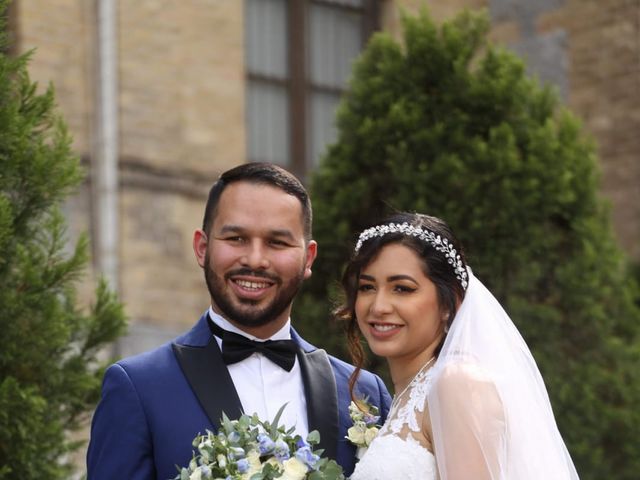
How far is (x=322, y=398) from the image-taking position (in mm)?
4070

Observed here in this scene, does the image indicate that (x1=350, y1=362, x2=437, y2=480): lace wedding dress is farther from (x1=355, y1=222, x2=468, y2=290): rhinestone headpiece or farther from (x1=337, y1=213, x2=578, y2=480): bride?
(x1=355, y1=222, x2=468, y2=290): rhinestone headpiece

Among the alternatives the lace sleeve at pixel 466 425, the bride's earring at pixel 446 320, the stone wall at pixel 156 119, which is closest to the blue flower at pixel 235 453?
the lace sleeve at pixel 466 425

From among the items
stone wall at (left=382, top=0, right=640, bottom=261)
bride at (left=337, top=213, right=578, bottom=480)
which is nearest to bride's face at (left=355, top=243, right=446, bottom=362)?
bride at (left=337, top=213, right=578, bottom=480)

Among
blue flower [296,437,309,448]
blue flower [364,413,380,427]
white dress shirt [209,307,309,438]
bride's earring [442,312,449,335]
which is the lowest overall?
blue flower [296,437,309,448]

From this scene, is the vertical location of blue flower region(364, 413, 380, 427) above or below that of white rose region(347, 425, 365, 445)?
above

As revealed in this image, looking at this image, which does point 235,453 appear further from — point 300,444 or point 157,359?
point 157,359

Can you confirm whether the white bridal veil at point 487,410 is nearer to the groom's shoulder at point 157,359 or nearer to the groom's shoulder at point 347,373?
the groom's shoulder at point 347,373

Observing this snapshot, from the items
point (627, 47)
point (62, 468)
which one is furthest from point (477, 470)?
point (627, 47)

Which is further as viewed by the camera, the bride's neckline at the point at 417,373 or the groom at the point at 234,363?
the bride's neckline at the point at 417,373

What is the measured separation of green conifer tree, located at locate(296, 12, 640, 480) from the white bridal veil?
3.07 m

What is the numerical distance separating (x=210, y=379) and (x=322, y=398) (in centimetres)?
36

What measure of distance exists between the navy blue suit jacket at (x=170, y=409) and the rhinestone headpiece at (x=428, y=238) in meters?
0.47

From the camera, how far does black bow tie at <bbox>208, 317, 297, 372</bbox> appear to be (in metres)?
3.97

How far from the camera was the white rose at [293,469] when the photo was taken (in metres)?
3.51
